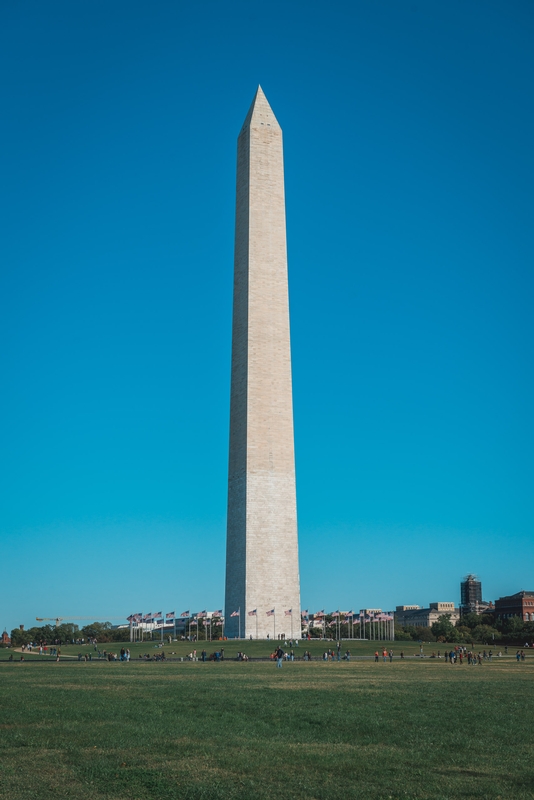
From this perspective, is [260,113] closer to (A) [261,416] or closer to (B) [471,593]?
(A) [261,416]

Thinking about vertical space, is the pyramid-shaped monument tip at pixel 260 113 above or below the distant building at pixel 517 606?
above

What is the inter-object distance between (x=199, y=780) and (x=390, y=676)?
774 inches

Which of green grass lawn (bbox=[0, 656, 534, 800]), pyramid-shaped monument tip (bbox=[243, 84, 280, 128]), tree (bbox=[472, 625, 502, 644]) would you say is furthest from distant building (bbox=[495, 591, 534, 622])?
green grass lawn (bbox=[0, 656, 534, 800])

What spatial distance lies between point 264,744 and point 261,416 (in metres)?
52.6

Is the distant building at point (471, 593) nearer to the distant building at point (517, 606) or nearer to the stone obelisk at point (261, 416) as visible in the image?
the distant building at point (517, 606)

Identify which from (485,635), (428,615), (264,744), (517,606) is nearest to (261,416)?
(485,635)

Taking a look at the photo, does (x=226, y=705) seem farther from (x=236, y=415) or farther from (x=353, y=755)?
(x=236, y=415)

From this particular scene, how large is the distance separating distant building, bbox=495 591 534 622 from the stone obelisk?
72.6 metres

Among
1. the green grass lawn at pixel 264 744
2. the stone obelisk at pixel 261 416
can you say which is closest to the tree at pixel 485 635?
the stone obelisk at pixel 261 416

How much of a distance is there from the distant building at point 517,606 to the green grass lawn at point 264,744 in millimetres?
114303

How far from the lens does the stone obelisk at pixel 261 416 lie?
62094 mm

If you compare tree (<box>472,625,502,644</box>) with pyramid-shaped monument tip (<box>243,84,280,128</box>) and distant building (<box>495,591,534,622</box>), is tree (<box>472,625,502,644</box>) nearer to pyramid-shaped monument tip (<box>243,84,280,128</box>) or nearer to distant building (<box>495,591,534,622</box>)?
distant building (<box>495,591,534,622</box>)

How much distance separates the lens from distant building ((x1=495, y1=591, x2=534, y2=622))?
418 feet

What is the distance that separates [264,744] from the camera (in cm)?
1203
